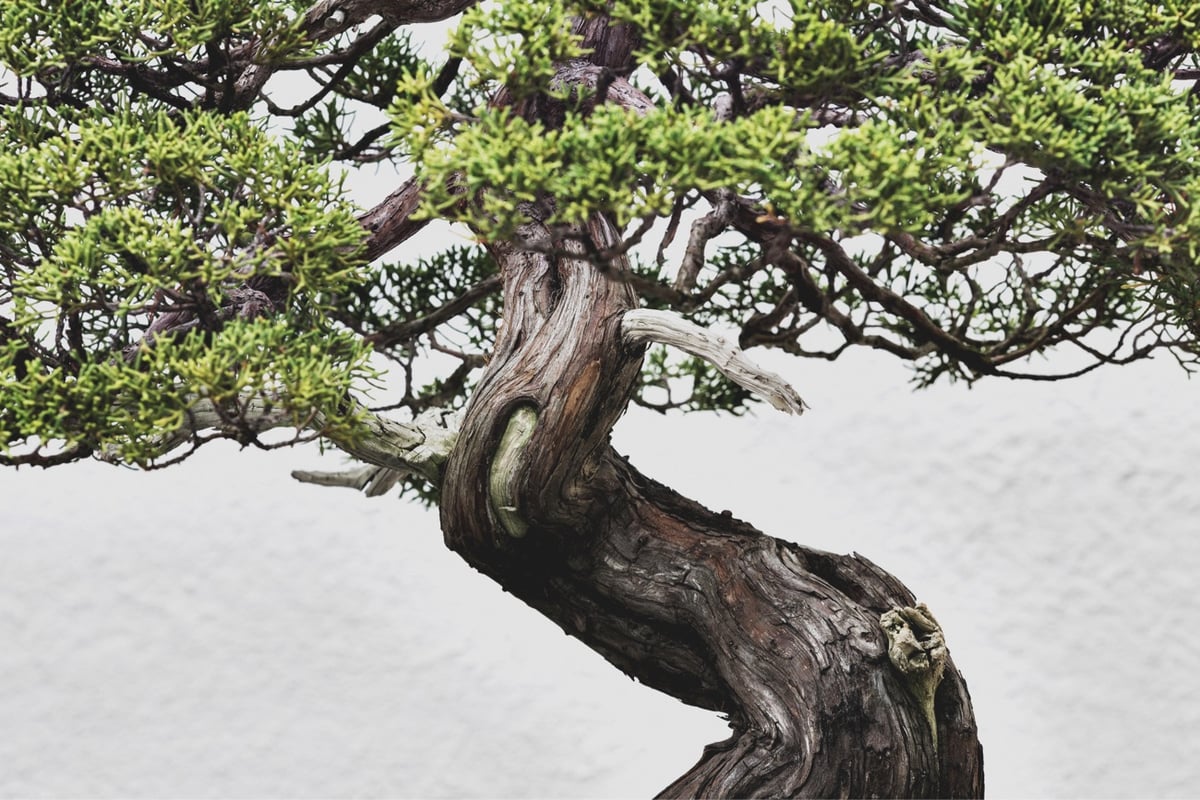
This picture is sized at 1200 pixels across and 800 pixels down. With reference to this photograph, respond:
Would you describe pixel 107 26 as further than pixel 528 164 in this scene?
Yes

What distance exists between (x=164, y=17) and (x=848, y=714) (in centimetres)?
158

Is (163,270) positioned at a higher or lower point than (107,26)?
lower

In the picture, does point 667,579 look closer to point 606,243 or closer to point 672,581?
point 672,581

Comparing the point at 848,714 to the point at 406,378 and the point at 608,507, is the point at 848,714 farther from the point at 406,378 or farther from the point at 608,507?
the point at 406,378

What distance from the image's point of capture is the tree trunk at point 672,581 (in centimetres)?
237

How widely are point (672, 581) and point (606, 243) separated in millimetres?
617

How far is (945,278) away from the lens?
2.78 metres

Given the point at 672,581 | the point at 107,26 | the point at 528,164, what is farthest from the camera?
the point at 672,581

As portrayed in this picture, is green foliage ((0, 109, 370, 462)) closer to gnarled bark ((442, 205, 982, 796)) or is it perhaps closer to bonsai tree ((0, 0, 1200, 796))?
bonsai tree ((0, 0, 1200, 796))

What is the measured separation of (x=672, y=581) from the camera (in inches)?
99.1

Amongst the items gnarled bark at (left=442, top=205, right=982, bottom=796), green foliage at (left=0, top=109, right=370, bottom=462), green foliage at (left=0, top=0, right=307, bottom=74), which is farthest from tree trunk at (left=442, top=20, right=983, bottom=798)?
green foliage at (left=0, top=0, right=307, bottom=74)

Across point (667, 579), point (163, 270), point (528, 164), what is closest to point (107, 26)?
point (163, 270)

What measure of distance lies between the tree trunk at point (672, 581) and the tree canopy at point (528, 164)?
0.21 m

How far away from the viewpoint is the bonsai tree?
1.82m
